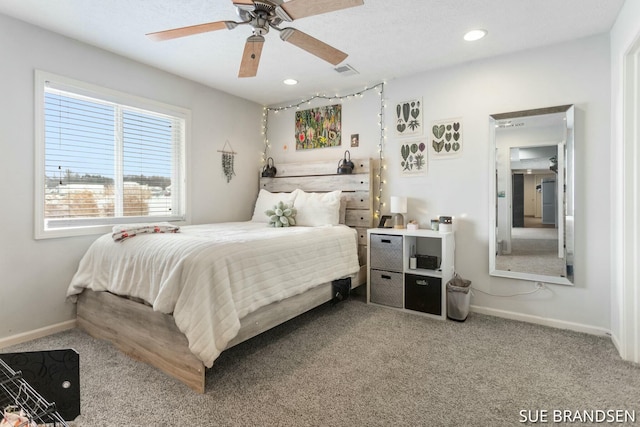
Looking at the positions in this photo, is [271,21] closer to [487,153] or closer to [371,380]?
[371,380]

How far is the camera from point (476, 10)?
2.34 m

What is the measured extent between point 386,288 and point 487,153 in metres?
1.62

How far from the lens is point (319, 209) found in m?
3.59

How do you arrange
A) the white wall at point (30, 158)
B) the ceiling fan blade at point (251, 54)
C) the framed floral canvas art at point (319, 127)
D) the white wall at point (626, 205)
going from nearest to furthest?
the ceiling fan blade at point (251, 54)
the white wall at point (626, 205)
the white wall at point (30, 158)
the framed floral canvas art at point (319, 127)

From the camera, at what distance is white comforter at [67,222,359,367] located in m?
1.85

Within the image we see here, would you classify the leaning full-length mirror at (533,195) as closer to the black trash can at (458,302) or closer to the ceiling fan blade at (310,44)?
the black trash can at (458,302)

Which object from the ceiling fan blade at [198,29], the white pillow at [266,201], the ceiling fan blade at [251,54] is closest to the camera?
the ceiling fan blade at [198,29]

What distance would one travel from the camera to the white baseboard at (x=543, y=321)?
105 inches

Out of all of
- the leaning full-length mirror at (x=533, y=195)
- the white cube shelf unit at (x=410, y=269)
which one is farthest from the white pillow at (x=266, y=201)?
the leaning full-length mirror at (x=533, y=195)

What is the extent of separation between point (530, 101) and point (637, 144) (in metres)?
0.97

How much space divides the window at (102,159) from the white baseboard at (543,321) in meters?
3.26

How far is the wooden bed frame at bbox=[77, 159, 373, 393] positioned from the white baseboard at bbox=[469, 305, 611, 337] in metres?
1.24

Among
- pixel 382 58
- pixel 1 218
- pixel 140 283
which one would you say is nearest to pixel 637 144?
pixel 382 58

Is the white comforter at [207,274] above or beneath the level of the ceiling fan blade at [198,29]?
beneath
